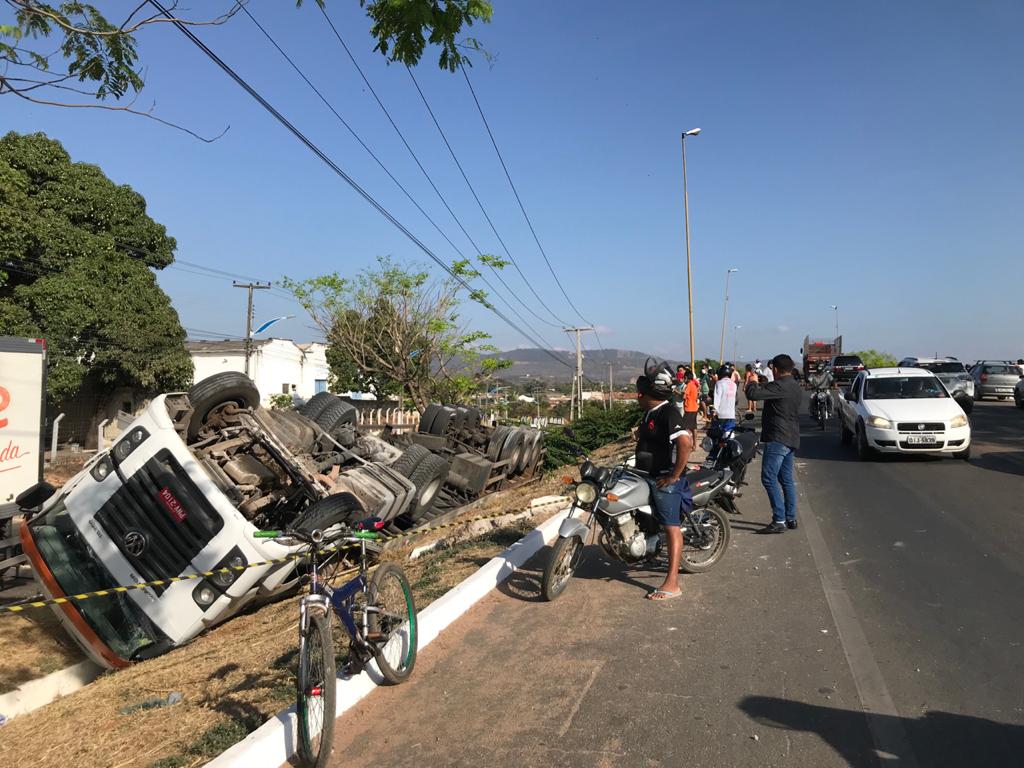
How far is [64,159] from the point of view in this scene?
2622cm

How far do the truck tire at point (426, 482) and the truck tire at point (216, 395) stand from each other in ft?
9.70

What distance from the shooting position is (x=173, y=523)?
654 centimetres

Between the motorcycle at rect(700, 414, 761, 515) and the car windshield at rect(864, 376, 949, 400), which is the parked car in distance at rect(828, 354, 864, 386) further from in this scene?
the motorcycle at rect(700, 414, 761, 515)

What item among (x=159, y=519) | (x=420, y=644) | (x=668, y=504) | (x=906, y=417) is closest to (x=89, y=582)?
(x=159, y=519)

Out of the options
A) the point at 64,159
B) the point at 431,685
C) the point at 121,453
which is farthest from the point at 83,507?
the point at 64,159

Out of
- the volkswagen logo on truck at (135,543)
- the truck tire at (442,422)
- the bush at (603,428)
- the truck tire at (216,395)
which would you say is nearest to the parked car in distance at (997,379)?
the bush at (603,428)

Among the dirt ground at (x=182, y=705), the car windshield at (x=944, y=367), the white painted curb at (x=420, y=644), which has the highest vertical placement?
the car windshield at (x=944, y=367)

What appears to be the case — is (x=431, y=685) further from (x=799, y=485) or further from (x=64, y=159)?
(x=64, y=159)

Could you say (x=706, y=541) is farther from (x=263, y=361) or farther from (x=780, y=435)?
(x=263, y=361)

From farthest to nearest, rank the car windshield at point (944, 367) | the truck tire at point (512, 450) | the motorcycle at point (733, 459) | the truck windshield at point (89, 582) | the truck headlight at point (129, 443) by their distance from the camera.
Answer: the car windshield at point (944, 367), the truck tire at point (512, 450), the motorcycle at point (733, 459), the truck headlight at point (129, 443), the truck windshield at point (89, 582)

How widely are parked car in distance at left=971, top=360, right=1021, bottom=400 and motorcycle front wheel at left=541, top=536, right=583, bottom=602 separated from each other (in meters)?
29.5

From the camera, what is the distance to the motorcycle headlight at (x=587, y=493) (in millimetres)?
5641

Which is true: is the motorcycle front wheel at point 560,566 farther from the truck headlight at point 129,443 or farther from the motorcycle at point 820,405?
the motorcycle at point 820,405

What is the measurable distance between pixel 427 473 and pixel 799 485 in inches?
227
